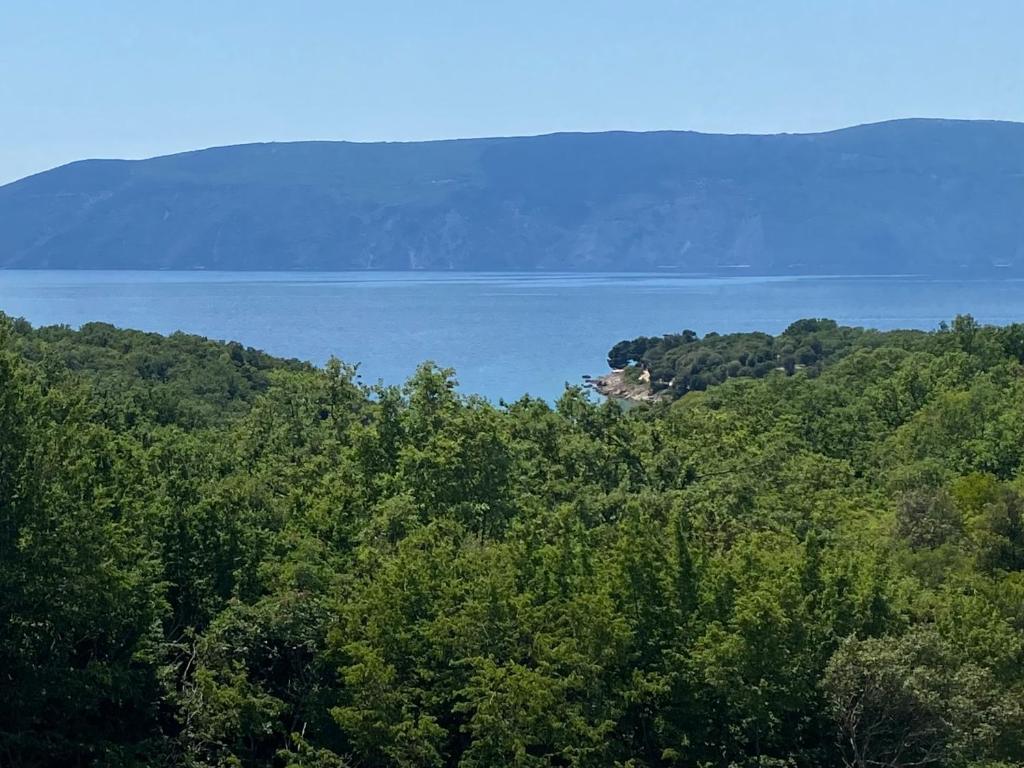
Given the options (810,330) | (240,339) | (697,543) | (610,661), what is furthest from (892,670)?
(240,339)

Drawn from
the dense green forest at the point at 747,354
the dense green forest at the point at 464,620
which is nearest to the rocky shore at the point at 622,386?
the dense green forest at the point at 747,354

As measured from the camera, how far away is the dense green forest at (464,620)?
18.9m

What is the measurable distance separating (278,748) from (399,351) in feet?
327

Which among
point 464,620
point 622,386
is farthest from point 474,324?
point 464,620

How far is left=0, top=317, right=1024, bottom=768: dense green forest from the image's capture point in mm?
18891

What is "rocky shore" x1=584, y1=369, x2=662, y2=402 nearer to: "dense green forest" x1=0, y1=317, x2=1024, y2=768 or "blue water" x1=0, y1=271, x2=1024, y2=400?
"blue water" x1=0, y1=271, x2=1024, y2=400

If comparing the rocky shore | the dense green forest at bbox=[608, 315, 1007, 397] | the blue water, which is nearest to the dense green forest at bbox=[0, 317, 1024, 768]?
the dense green forest at bbox=[608, 315, 1007, 397]

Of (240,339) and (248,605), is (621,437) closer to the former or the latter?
(248,605)

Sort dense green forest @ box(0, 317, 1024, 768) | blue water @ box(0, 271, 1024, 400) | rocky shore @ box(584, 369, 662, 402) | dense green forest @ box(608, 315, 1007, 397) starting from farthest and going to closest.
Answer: blue water @ box(0, 271, 1024, 400) → rocky shore @ box(584, 369, 662, 402) → dense green forest @ box(608, 315, 1007, 397) → dense green forest @ box(0, 317, 1024, 768)

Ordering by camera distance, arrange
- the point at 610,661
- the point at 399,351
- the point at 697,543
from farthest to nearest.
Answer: the point at 399,351
the point at 697,543
the point at 610,661

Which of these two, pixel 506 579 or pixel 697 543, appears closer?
pixel 506 579

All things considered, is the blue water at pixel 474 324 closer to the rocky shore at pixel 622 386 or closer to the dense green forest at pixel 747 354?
the rocky shore at pixel 622 386

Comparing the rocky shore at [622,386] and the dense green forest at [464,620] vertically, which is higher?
the dense green forest at [464,620]

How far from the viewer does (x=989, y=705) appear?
1989 centimetres
